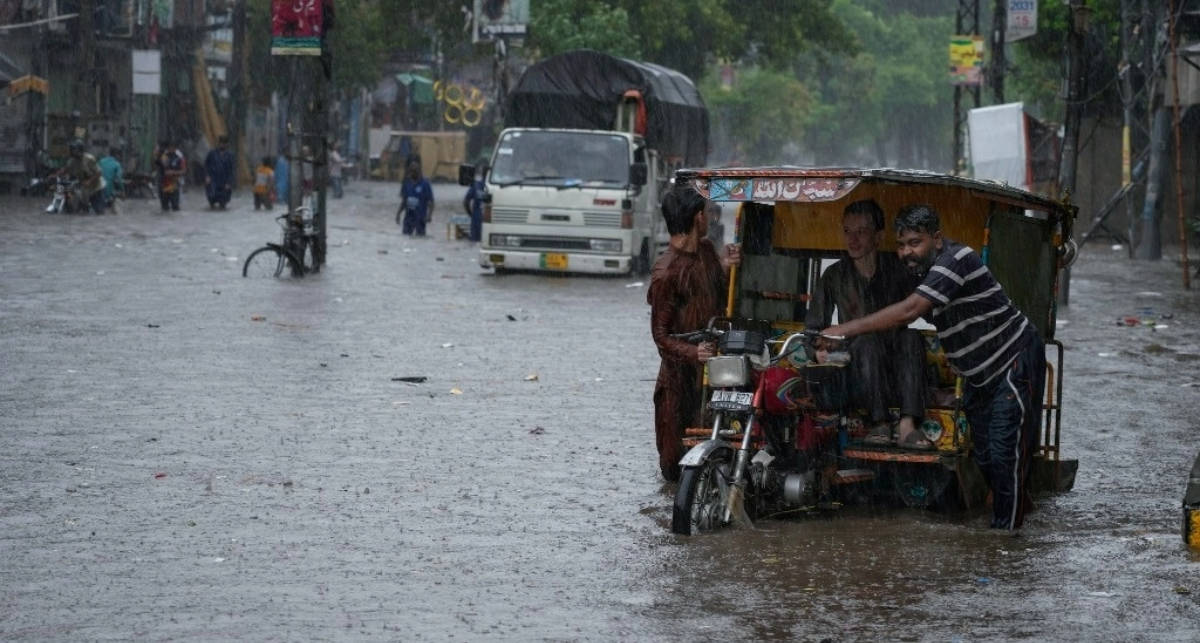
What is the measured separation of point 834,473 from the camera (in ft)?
29.6

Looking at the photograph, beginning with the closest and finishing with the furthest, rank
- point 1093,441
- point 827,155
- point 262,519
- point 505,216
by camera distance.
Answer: point 262,519 < point 1093,441 < point 505,216 < point 827,155

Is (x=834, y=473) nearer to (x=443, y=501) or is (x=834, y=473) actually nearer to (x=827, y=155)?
(x=443, y=501)

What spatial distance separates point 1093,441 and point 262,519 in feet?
18.3

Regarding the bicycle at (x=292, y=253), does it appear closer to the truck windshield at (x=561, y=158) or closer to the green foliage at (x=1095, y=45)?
the truck windshield at (x=561, y=158)

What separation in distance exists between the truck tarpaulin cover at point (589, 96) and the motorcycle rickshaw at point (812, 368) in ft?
67.2

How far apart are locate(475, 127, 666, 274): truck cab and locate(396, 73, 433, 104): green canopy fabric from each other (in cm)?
5197

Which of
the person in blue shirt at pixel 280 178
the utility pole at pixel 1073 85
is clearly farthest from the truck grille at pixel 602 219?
the person in blue shirt at pixel 280 178

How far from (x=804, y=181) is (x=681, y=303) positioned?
1144 mm

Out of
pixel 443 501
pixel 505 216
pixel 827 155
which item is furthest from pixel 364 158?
pixel 443 501

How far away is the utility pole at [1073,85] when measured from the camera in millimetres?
22234

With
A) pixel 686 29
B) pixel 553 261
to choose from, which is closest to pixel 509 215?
pixel 553 261

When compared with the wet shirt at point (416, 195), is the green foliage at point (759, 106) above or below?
above

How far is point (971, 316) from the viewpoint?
333 inches

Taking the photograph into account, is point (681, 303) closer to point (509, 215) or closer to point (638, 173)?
point (638, 173)
